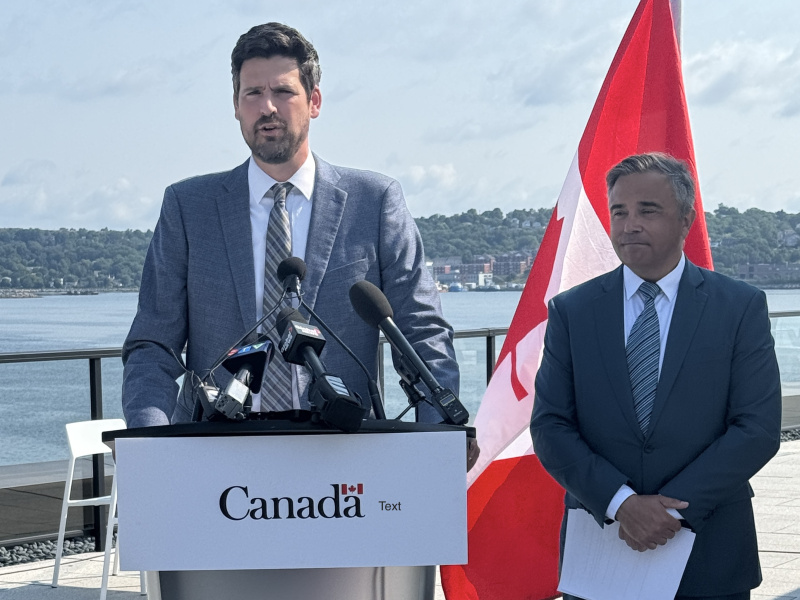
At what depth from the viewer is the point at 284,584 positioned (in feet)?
5.13

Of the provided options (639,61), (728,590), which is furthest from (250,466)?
(639,61)

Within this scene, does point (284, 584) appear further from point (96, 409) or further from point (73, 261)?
point (73, 261)

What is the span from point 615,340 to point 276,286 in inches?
31.9

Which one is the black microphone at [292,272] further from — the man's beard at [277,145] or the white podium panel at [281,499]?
the man's beard at [277,145]

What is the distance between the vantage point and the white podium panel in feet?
5.08

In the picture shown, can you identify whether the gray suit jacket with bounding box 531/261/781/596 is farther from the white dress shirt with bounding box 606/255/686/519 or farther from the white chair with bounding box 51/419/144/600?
the white chair with bounding box 51/419/144/600

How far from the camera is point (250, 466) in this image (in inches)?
61.1

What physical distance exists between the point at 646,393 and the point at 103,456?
478 cm

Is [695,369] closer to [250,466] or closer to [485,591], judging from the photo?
[250,466]

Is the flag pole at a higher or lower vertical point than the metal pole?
higher

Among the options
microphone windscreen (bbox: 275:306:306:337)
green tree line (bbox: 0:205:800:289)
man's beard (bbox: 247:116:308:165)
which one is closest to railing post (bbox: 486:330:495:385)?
green tree line (bbox: 0:205:800:289)

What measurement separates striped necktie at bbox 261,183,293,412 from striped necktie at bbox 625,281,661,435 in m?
0.83

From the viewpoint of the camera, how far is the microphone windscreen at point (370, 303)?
1.84 m

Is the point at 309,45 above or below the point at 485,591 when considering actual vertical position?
above
